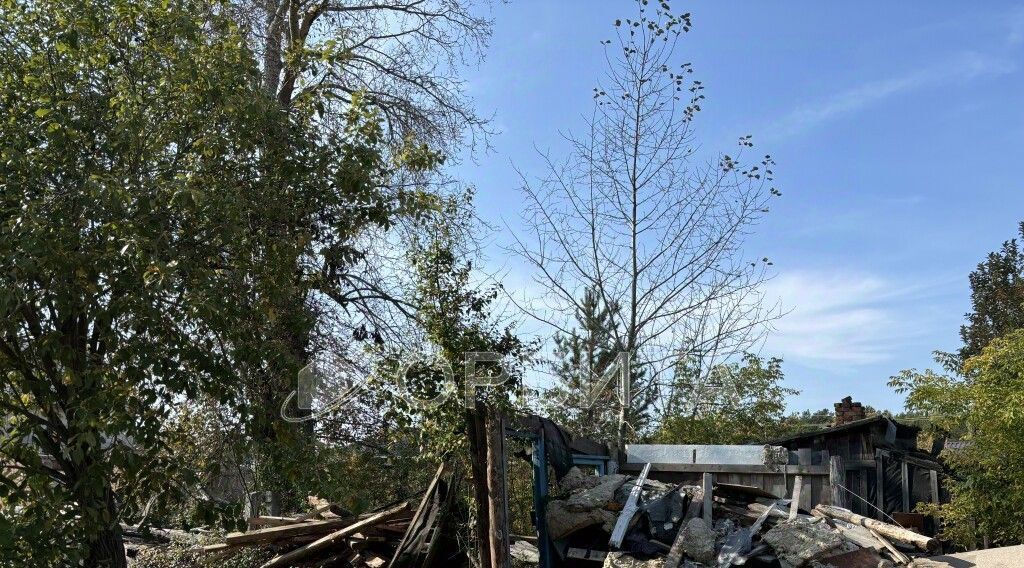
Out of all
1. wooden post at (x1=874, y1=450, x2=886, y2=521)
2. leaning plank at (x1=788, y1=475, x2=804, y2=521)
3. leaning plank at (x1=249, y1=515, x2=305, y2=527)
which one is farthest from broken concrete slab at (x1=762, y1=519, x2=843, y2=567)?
leaning plank at (x1=249, y1=515, x2=305, y2=527)

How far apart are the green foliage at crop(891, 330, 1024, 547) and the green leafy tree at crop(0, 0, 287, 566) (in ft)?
31.9

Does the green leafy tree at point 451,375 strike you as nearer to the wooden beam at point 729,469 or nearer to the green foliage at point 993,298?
the wooden beam at point 729,469

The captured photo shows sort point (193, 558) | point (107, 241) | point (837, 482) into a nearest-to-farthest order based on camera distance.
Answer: point (107, 241) → point (193, 558) → point (837, 482)

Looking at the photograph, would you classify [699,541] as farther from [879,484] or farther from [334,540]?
[879,484]

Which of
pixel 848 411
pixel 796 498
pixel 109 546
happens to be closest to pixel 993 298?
pixel 848 411

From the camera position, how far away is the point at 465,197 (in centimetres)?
1374

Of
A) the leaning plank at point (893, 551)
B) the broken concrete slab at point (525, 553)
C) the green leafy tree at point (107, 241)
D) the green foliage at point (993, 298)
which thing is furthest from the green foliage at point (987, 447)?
the green foliage at point (993, 298)

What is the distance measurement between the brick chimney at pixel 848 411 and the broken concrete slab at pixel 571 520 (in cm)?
800

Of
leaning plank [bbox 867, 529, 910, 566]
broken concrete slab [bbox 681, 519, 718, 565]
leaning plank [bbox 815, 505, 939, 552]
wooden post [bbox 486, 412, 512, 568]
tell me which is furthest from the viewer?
leaning plank [bbox 815, 505, 939, 552]

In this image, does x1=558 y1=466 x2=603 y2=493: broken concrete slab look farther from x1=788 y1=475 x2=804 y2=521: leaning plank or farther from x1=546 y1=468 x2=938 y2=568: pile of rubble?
x1=788 y1=475 x2=804 y2=521: leaning plank

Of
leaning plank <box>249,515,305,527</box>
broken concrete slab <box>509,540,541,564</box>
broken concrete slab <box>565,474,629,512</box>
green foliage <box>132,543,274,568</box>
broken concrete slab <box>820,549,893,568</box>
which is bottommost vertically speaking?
green foliage <box>132,543,274,568</box>

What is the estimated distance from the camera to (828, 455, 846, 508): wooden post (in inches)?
480

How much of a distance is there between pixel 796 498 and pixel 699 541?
68.0 inches

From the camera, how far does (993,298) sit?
32844 mm
